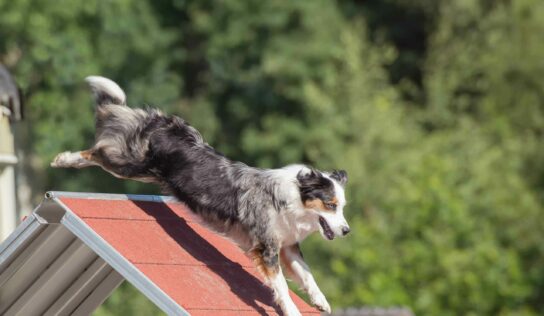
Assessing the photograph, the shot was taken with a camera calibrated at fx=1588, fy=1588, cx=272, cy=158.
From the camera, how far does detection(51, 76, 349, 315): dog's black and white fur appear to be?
8.66 m

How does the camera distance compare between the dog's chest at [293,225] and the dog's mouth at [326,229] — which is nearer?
the dog's mouth at [326,229]

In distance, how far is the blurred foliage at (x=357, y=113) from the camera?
981 inches

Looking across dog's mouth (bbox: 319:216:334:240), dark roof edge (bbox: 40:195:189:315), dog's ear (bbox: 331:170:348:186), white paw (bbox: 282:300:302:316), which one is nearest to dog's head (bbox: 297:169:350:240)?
dog's mouth (bbox: 319:216:334:240)

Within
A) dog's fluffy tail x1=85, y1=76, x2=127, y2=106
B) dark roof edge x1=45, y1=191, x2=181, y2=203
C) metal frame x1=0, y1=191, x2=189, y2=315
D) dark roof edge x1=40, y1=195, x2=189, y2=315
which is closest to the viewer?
dark roof edge x1=40, y1=195, x2=189, y2=315

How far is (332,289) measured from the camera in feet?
81.7

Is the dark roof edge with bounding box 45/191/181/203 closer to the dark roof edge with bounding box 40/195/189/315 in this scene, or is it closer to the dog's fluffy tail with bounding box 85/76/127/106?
the dark roof edge with bounding box 40/195/189/315

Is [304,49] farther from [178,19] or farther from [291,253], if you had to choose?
[291,253]

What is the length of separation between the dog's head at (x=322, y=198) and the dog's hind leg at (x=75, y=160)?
4.80ft

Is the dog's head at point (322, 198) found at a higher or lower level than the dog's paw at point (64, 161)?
higher

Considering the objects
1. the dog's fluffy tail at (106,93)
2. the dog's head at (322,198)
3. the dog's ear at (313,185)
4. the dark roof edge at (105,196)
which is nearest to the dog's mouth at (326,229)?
the dog's head at (322,198)

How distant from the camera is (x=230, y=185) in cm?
893

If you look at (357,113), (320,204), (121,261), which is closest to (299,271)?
(320,204)

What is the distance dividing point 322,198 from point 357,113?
67.5 feet

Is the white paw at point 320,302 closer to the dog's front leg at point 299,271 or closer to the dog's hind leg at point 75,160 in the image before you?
the dog's front leg at point 299,271
